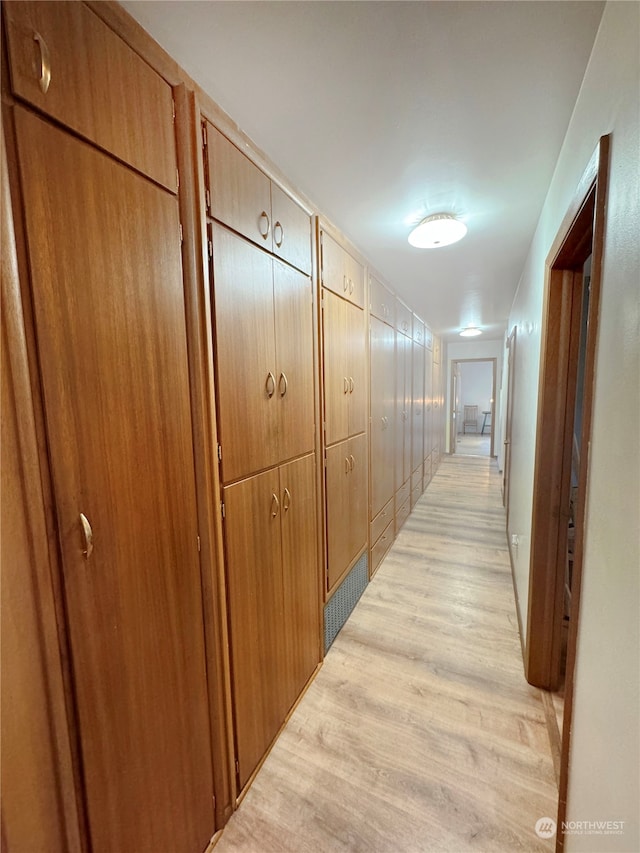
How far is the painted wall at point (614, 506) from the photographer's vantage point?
25.0 inches

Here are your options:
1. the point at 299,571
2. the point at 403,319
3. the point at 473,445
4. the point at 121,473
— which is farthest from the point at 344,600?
the point at 473,445

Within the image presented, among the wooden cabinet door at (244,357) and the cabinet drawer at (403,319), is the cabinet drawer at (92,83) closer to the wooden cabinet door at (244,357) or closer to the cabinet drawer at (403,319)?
the wooden cabinet door at (244,357)

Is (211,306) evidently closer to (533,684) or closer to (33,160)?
(33,160)

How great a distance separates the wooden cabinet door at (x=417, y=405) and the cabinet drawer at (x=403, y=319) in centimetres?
29

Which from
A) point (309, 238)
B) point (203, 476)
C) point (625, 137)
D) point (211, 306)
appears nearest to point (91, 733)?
point (203, 476)

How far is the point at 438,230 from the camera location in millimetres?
1885

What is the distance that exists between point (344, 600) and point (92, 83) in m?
2.53

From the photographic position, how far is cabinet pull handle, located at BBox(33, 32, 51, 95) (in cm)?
66

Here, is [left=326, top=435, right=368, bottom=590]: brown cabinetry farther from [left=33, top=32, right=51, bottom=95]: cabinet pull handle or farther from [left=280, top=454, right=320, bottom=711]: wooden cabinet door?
[left=33, top=32, right=51, bottom=95]: cabinet pull handle

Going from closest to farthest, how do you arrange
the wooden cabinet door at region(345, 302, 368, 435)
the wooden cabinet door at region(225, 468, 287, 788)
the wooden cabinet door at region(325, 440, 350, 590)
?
the wooden cabinet door at region(225, 468, 287, 788)
the wooden cabinet door at region(325, 440, 350, 590)
the wooden cabinet door at region(345, 302, 368, 435)

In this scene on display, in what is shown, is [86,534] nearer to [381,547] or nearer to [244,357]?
[244,357]

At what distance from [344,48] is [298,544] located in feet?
5.85

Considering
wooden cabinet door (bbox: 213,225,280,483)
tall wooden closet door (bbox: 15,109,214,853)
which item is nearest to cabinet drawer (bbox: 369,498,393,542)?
wooden cabinet door (bbox: 213,225,280,483)

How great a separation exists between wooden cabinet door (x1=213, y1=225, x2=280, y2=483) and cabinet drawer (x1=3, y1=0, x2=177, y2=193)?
267 mm
